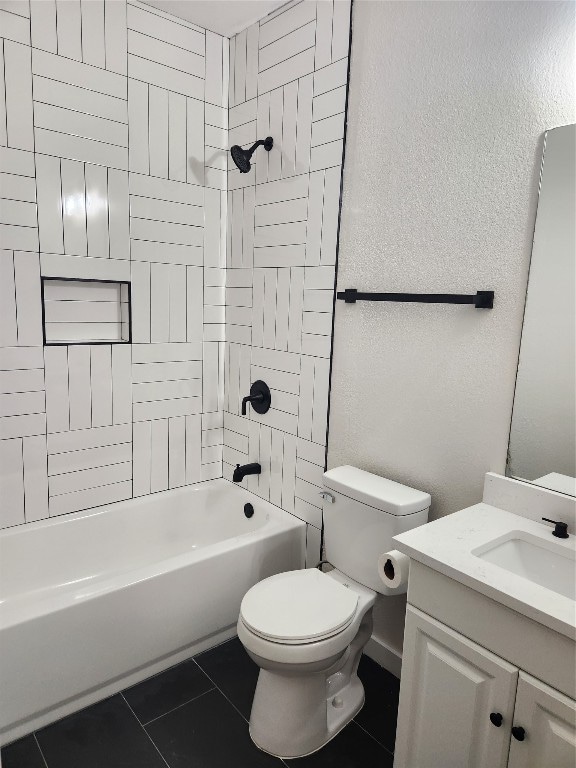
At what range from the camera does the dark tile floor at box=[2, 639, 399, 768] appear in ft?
5.48

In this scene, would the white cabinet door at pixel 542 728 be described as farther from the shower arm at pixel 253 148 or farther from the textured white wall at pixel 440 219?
the shower arm at pixel 253 148

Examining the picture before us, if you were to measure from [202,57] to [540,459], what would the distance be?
7.76 ft

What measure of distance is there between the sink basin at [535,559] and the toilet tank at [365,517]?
1.26 ft

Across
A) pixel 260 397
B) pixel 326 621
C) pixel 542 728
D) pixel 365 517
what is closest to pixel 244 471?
pixel 260 397

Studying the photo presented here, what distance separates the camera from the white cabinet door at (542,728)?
107 cm

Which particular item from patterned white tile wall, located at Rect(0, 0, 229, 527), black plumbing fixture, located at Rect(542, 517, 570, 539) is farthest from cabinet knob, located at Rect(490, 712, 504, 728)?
patterned white tile wall, located at Rect(0, 0, 229, 527)

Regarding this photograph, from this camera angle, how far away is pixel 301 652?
159 centimetres

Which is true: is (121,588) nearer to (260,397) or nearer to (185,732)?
(185,732)

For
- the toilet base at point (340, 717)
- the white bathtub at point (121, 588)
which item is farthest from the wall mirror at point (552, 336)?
the white bathtub at point (121, 588)

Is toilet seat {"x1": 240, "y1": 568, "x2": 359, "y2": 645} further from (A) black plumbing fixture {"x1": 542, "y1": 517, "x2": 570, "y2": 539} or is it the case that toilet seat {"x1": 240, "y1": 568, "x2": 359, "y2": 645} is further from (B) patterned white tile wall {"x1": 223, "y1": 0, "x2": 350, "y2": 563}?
(A) black plumbing fixture {"x1": 542, "y1": 517, "x2": 570, "y2": 539}

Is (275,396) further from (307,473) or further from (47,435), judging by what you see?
(47,435)

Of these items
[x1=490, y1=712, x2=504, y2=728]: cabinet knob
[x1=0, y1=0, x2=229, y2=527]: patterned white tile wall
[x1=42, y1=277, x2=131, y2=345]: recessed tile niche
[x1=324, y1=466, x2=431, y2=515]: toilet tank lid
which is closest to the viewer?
[x1=490, y1=712, x2=504, y2=728]: cabinet knob

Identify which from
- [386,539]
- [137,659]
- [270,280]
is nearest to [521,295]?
[386,539]

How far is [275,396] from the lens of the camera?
2504 mm
